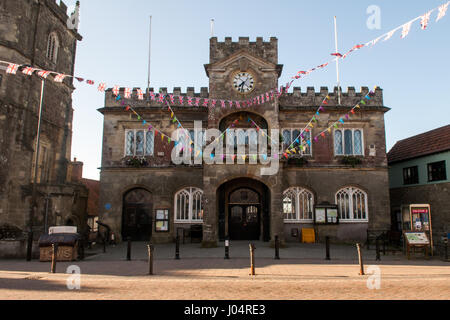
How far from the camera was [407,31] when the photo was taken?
941 centimetres

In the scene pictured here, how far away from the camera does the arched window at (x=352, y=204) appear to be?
21.3 m

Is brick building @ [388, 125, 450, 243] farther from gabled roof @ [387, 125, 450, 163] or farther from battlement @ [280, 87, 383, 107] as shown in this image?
battlement @ [280, 87, 383, 107]

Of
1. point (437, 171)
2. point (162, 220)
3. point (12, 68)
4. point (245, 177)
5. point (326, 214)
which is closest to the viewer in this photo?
point (12, 68)

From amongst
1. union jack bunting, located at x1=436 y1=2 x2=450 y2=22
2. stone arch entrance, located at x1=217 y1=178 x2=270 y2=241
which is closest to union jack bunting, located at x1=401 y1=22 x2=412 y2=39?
union jack bunting, located at x1=436 y1=2 x2=450 y2=22

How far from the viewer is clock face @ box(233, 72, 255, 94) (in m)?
20.2

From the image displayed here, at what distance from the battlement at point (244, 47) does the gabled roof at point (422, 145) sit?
40.1 ft

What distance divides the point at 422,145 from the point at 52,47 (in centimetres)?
2624

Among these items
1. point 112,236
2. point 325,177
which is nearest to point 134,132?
point 112,236

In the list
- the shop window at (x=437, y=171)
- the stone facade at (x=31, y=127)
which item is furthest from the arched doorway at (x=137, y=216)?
the shop window at (x=437, y=171)

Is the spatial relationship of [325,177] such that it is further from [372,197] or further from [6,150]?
[6,150]

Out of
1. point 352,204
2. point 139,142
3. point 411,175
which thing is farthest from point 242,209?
point 411,175

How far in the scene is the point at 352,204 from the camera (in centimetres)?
2144

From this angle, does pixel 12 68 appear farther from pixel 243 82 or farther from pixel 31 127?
pixel 243 82

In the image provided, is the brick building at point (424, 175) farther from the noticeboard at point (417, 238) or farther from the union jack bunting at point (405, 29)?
the union jack bunting at point (405, 29)
